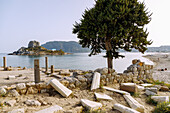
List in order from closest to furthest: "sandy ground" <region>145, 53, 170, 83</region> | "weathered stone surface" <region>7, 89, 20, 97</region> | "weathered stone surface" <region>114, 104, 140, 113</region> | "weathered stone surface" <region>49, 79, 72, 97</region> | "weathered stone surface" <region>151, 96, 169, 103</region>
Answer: "weathered stone surface" <region>114, 104, 140, 113</region>
"weathered stone surface" <region>151, 96, 169, 103</region>
"weathered stone surface" <region>7, 89, 20, 97</region>
"weathered stone surface" <region>49, 79, 72, 97</region>
"sandy ground" <region>145, 53, 170, 83</region>

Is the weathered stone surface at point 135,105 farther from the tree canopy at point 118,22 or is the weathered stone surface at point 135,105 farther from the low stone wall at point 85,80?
the tree canopy at point 118,22

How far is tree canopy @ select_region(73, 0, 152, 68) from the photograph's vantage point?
30.2 feet

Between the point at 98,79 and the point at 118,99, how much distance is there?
2.10 meters

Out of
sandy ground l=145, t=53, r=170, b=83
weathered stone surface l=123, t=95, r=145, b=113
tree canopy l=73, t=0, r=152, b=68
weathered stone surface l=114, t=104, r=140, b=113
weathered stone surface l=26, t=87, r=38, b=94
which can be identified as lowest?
sandy ground l=145, t=53, r=170, b=83

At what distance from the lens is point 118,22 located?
974 centimetres

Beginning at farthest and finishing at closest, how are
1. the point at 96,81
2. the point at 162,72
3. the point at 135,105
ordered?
the point at 162,72
the point at 96,81
the point at 135,105

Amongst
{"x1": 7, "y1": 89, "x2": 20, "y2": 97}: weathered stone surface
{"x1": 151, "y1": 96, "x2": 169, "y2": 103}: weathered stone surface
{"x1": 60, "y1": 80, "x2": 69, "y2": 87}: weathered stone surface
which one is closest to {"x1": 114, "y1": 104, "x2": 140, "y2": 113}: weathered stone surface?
{"x1": 151, "y1": 96, "x2": 169, "y2": 103}: weathered stone surface

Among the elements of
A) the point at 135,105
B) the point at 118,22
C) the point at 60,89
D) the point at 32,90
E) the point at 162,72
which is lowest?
the point at 162,72

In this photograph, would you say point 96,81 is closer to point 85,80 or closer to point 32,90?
point 85,80

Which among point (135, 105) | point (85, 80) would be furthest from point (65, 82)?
point (135, 105)

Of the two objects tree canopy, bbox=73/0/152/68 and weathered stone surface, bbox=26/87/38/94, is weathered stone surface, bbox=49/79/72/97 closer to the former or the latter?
weathered stone surface, bbox=26/87/38/94

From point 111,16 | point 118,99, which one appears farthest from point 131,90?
point 111,16

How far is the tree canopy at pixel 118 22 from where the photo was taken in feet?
30.2

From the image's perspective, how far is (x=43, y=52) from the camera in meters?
152
